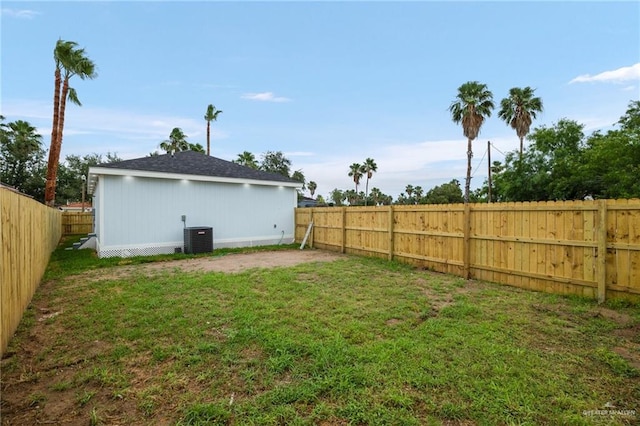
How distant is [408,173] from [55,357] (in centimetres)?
3338

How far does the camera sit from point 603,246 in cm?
436

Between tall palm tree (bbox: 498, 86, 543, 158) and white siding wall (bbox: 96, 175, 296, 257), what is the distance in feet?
59.4

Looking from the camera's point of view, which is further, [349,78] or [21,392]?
[349,78]

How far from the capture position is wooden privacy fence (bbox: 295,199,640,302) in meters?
4.30

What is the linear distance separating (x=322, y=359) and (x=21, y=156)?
2842cm

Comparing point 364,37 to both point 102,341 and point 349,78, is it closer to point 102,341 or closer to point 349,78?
point 349,78

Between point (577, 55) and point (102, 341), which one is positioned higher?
point (577, 55)

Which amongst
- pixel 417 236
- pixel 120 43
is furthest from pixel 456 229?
pixel 120 43

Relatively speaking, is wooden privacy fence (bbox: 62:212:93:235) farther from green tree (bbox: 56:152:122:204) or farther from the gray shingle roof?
the gray shingle roof

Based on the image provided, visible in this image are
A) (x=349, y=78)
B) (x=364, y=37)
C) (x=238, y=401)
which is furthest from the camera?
(x=349, y=78)

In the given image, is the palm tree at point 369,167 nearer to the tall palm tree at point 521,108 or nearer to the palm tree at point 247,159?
the palm tree at point 247,159

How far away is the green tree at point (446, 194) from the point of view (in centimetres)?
3606

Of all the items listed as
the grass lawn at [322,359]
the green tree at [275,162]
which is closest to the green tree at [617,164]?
the grass lawn at [322,359]

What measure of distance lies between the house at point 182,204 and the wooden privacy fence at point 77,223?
9.22 m
